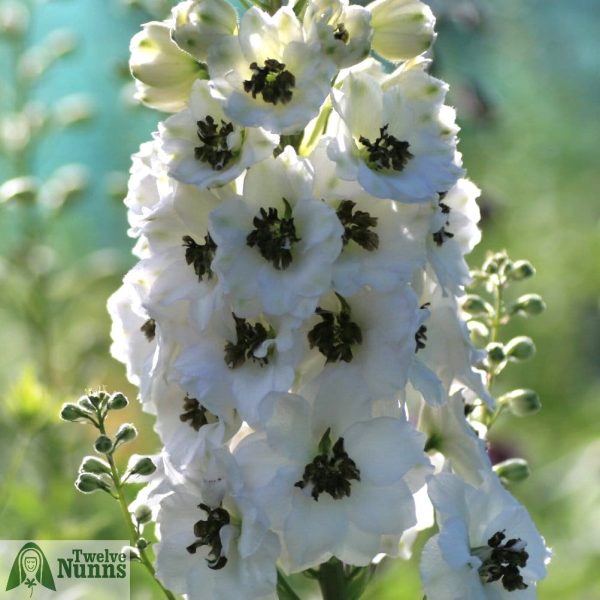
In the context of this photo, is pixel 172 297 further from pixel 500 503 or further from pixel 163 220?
pixel 500 503

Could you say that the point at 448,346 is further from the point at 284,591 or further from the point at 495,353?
the point at 284,591

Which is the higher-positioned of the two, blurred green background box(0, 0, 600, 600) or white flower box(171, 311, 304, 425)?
blurred green background box(0, 0, 600, 600)

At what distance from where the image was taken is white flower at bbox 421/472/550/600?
3.31ft

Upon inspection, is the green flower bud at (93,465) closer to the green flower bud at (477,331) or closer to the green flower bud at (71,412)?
the green flower bud at (71,412)

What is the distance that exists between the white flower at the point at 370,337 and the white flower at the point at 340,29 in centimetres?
22

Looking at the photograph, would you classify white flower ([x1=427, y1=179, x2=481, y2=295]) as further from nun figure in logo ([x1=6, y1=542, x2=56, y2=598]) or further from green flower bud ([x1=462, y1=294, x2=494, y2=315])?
nun figure in logo ([x1=6, y1=542, x2=56, y2=598])

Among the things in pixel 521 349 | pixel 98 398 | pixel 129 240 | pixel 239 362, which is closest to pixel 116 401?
pixel 98 398

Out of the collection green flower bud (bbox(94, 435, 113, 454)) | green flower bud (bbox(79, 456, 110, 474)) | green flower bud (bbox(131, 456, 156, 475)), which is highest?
green flower bud (bbox(79, 456, 110, 474))

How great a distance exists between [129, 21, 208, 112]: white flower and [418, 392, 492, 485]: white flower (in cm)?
40

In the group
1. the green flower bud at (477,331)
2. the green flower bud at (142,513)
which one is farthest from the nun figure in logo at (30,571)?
the green flower bud at (477,331)

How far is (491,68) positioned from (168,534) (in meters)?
4.53

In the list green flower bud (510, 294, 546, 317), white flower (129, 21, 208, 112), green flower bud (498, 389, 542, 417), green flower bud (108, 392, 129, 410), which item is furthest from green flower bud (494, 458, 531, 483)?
white flower (129, 21, 208, 112)

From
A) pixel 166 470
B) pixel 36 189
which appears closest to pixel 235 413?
pixel 166 470

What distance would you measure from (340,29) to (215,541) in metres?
0.49
